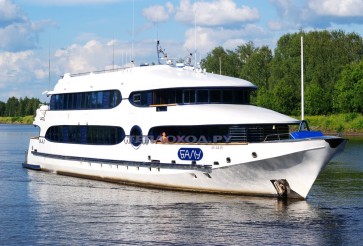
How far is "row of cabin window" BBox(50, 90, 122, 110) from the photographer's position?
36438 millimetres

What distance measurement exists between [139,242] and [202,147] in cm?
866

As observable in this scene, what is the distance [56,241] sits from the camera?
76.7 ft

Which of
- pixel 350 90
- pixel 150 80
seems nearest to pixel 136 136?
pixel 150 80

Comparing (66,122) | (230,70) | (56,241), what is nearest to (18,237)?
(56,241)

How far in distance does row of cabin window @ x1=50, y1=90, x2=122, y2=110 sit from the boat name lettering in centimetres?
585

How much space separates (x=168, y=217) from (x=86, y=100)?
13.6 m

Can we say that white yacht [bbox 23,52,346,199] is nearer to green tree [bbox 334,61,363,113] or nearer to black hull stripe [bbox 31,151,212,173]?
black hull stripe [bbox 31,151,212,173]

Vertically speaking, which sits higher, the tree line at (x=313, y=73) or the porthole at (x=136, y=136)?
the tree line at (x=313, y=73)

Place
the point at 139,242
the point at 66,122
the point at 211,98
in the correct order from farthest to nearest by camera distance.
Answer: the point at 66,122 → the point at 211,98 → the point at 139,242

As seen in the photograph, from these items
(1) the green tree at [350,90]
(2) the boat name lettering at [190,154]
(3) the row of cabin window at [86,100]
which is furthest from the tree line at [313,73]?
(2) the boat name lettering at [190,154]

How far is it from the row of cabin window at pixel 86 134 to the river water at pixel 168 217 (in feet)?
7.96

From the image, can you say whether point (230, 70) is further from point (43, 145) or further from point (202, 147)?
point (202, 147)

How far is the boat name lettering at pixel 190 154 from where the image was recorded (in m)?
31.0

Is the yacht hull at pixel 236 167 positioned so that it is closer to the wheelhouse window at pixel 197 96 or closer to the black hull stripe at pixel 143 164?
the black hull stripe at pixel 143 164
